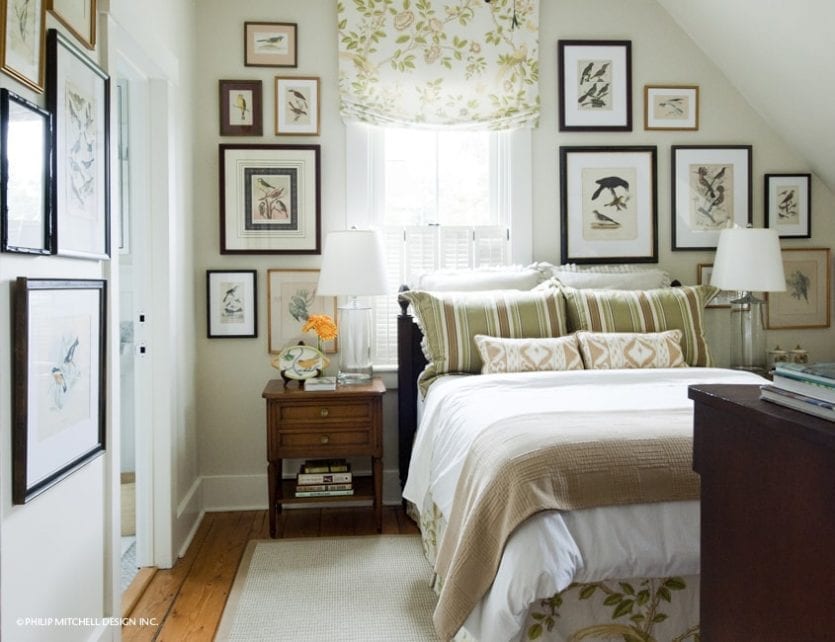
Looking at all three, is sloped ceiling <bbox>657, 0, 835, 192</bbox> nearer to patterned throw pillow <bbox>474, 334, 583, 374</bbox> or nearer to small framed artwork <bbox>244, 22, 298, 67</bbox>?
patterned throw pillow <bbox>474, 334, 583, 374</bbox>

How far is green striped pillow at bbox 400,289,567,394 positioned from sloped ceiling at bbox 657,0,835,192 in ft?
5.28

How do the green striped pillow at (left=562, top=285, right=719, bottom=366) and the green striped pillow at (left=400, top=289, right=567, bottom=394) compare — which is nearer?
the green striped pillow at (left=400, top=289, right=567, bottom=394)

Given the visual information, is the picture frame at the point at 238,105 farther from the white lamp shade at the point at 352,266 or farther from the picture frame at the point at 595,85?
the picture frame at the point at 595,85

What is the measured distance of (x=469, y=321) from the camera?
299 cm

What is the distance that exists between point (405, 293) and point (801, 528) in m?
2.45

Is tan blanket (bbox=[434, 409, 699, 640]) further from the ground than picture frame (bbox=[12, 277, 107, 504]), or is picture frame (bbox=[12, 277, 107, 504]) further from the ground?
picture frame (bbox=[12, 277, 107, 504])

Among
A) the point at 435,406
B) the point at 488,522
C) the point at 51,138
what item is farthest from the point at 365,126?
the point at 488,522

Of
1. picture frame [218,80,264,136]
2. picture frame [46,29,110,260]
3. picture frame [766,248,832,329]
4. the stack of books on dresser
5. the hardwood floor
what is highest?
picture frame [218,80,264,136]

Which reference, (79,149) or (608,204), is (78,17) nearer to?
(79,149)

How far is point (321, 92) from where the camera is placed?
3428 millimetres

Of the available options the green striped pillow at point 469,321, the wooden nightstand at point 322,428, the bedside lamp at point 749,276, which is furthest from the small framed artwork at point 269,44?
the bedside lamp at point 749,276

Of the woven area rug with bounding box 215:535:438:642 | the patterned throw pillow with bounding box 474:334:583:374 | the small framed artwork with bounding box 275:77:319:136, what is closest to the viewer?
the woven area rug with bounding box 215:535:438:642

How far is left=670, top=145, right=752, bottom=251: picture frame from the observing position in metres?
3.66

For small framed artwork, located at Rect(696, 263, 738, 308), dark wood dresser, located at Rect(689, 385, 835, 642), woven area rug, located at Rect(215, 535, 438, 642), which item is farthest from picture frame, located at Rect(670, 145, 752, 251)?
dark wood dresser, located at Rect(689, 385, 835, 642)
